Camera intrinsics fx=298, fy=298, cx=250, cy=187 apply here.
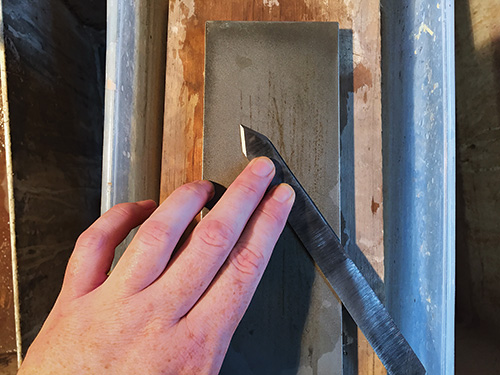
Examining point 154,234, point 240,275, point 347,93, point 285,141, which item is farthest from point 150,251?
point 347,93

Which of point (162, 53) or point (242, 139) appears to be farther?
point (162, 53)

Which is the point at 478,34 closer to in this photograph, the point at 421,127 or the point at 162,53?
the point at 421,127

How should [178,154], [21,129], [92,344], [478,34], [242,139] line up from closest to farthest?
[92,344], [242,139], [178,154], [21,129], [478,34]

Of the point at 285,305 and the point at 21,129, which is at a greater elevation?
the point at 21,129

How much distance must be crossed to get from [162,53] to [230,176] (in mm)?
337

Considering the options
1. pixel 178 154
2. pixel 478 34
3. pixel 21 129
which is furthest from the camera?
pixel 478 34

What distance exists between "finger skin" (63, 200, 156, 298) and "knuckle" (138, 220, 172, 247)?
0.09 m

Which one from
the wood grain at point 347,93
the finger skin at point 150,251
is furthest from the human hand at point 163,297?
the wood grain at point 347,93

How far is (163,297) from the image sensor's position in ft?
1.36

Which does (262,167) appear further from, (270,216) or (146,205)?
(146,205)

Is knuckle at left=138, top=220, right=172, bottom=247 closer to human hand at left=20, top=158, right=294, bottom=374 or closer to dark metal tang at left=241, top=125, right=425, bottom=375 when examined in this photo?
human hand at left=20, top=158, right=294, bottom=374

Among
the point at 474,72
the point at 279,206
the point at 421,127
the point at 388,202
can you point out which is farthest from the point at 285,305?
the point at 474,72

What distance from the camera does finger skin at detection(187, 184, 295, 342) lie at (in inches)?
16.9

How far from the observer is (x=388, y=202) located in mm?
680
